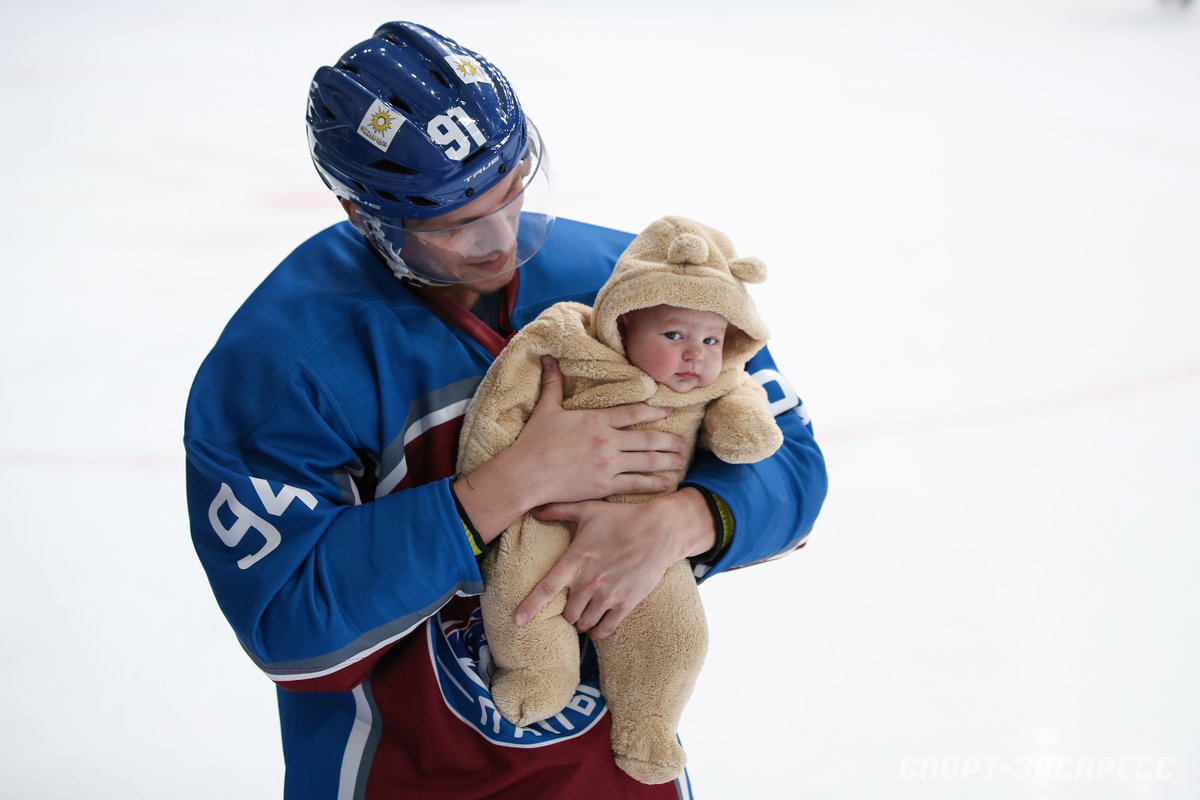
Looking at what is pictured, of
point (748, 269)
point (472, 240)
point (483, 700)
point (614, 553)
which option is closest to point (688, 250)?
point (748, 269)

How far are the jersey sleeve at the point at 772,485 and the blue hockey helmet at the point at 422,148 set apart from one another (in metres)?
0.36

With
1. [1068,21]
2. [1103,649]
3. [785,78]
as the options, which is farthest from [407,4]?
[1103,649]

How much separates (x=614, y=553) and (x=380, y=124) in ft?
1.79

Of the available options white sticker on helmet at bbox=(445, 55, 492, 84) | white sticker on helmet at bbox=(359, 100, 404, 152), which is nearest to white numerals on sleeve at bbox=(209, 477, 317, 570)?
white sticker on helmet at bbox=(359, 100, 404, 152)

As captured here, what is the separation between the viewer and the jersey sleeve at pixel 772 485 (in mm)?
1280

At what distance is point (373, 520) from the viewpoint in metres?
1.16

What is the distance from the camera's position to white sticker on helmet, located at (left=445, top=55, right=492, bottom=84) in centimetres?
121

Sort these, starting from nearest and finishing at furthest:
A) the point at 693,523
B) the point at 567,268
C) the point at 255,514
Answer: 1. the point at 255,514
2. the point at 693,523
3. the point at 567,268

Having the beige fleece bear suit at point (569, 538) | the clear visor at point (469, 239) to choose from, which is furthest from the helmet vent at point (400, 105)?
the beige fleece bear suit at point (569, 538)

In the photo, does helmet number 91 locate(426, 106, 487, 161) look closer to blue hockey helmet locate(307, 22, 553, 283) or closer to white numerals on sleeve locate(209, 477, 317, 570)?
blue hockey helmet locate(307, 22, 553, 283)

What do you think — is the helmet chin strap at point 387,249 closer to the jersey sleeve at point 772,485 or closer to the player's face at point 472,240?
the player's face at point 472,240

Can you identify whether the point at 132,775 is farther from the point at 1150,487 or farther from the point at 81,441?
the point at 1150,487

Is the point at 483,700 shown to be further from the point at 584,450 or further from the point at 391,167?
the point at 391,167

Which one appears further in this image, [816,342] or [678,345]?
[816,342]
